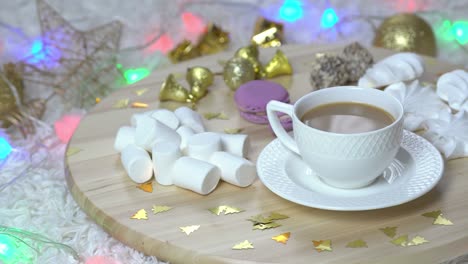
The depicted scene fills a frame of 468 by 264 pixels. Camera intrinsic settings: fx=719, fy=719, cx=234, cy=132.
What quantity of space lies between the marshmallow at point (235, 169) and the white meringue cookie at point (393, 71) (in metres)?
0.30

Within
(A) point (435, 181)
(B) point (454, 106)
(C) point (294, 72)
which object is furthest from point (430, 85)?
(A) point (435, 181)

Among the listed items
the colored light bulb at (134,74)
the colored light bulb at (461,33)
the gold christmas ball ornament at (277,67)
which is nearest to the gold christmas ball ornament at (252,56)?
the gold christmas ball ornament at (277,67)

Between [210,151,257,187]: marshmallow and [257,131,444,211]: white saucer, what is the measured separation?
0.02 meters

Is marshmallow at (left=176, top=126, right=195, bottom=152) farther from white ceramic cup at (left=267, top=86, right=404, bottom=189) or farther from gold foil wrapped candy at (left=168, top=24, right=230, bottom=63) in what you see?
gold foil wrapped candy at (left=168, top=24, right=230, bottom=63)

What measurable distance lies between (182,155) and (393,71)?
381 mm

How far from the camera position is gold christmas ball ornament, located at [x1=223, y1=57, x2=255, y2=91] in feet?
3.88

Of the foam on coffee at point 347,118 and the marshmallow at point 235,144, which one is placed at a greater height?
the foam on coffee at point 347,118

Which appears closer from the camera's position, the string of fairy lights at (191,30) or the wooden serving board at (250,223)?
the wooden serving board at (250,223)

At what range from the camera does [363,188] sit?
0.89 meters

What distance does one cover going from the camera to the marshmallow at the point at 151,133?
3.23 ft

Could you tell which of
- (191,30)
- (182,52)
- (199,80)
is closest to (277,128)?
(199,80)

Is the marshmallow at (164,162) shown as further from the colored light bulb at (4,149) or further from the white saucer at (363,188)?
the colored light bulb at (4,149)

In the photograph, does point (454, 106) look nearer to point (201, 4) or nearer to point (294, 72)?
point (294, 72)

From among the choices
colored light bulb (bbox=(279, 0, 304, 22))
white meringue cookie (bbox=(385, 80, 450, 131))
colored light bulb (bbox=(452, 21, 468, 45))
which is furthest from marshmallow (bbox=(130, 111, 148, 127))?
colored light bulb (bbox=(452, 21, 468, 45))
